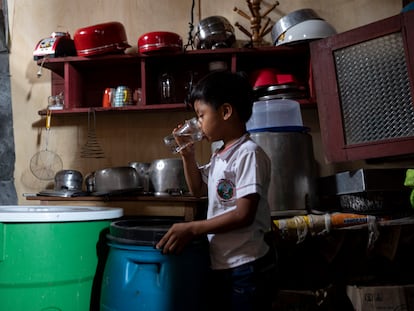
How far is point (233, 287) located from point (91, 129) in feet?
4.98

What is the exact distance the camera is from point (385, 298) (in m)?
1.36

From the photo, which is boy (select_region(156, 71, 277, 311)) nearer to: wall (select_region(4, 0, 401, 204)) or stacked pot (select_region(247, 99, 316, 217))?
stacked pot (select_region(247, 99, 316, 217))

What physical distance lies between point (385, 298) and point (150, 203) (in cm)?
100

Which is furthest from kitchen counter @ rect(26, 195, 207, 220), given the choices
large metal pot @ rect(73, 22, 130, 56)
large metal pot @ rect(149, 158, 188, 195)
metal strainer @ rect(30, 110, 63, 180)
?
large metal pot @ rect(73, 22, 130, 56)

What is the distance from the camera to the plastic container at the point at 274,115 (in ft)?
5.65

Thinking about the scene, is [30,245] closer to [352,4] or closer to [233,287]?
[233,287]

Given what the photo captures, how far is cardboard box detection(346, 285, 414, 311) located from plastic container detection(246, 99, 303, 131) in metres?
0.78

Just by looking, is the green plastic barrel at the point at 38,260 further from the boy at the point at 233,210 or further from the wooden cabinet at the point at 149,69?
the wooden cabinet at the point at 149,69

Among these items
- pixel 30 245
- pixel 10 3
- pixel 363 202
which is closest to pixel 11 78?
pixel 10 3

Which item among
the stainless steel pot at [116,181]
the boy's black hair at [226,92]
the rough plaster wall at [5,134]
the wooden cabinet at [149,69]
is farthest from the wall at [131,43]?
the boy's black hair at [226,92]

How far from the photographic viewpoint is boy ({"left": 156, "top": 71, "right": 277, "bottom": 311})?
92 cm

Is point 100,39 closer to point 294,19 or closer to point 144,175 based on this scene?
point 144,175

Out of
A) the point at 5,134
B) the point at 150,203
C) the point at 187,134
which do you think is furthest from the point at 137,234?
the point at 5,134

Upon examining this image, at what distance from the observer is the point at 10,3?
2.26m
